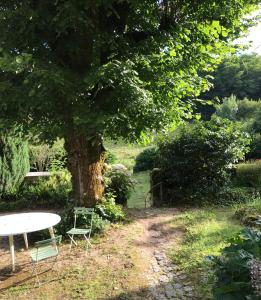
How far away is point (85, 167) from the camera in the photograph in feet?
26.4

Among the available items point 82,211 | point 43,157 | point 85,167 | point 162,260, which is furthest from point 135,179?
point 162,260

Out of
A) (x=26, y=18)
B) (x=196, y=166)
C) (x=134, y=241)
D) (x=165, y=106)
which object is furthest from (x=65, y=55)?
(x=196, y=166)

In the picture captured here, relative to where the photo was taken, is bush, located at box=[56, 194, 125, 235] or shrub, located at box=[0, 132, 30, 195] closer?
bush, located at box=[56, 194, 125, 235]

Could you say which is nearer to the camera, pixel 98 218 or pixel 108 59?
pixel 108 59

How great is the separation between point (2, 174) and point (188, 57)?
7019mm

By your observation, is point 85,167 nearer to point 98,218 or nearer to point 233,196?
point 98,218

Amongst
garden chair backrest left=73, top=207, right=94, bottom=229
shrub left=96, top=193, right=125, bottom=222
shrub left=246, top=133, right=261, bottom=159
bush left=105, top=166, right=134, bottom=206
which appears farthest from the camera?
shrub left=246, top=133, right=261, bottom=159

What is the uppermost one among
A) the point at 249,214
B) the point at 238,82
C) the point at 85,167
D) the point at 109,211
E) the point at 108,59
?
the point at 238,82

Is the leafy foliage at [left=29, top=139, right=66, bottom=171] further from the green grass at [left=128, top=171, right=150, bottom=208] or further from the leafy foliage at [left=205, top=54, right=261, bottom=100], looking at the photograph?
the leafy foliage at [left=205, top=54, right=261, bottom=100]

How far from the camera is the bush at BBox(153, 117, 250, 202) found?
Answer: 1083cm

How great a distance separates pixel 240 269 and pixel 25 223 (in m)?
3.99

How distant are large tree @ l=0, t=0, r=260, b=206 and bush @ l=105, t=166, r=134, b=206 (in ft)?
6.66

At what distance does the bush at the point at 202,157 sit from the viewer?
1083 cm

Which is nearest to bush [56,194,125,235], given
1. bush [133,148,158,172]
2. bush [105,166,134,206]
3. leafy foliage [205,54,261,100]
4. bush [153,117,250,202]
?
bush [105,166,134,206]
